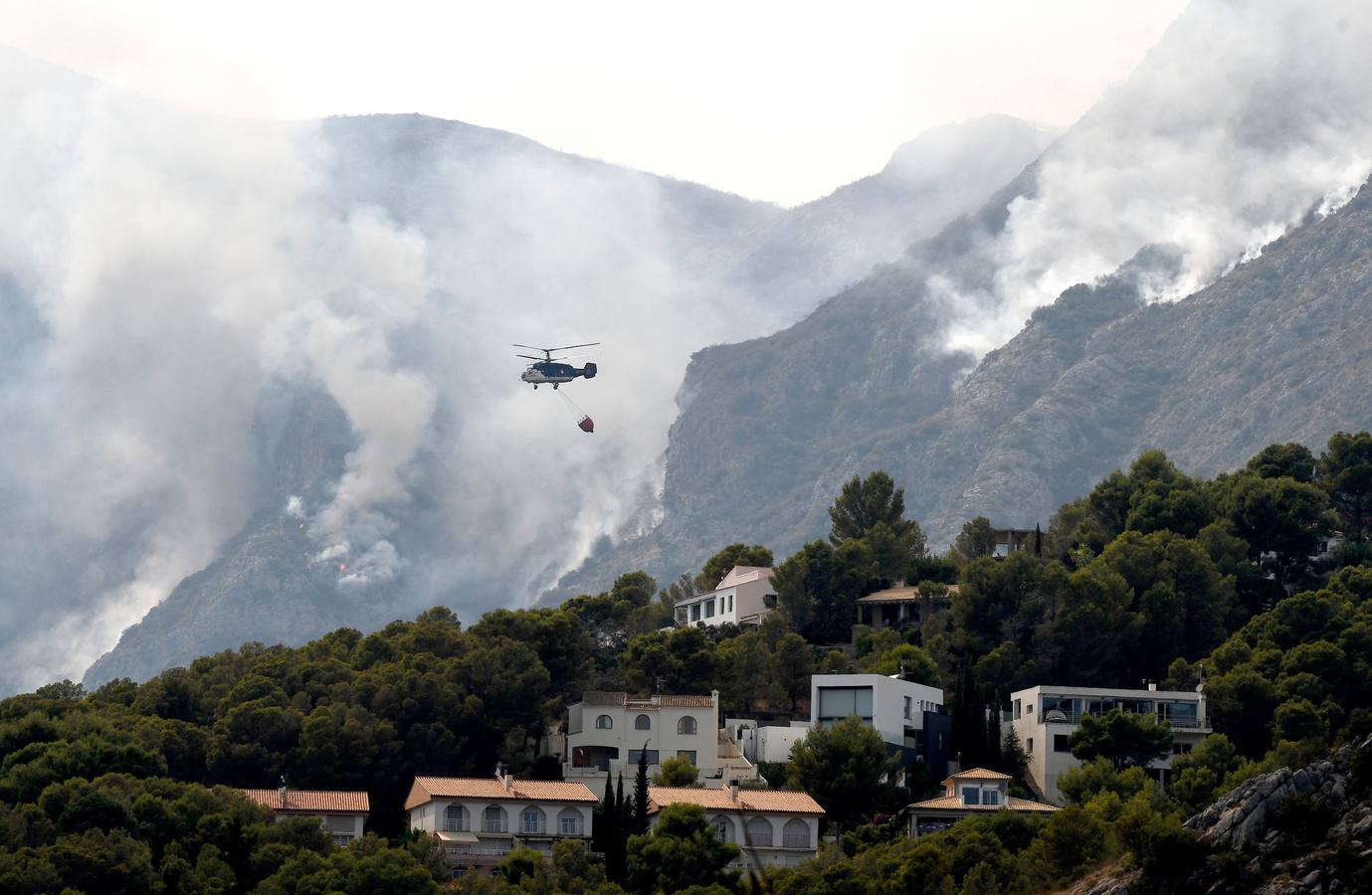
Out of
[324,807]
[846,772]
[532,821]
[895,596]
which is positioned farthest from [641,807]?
[895,596]

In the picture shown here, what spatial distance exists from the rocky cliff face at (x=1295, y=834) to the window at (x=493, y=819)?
2920cm

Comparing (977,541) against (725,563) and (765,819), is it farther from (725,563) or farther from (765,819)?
(765,819)

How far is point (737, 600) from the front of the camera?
128 metres

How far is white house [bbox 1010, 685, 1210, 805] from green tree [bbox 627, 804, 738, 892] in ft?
59.0

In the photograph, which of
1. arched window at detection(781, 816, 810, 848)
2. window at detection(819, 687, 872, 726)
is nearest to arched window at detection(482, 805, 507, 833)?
arched window at detection(781, 816, 810, 848)

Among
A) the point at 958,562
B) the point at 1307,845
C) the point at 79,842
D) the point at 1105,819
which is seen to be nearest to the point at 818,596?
the point at 958,562

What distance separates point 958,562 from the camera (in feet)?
421

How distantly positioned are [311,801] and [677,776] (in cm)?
1438

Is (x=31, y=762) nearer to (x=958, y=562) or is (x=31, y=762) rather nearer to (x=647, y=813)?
(x=647, y=813)

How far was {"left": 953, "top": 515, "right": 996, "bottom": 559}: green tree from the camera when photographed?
132m

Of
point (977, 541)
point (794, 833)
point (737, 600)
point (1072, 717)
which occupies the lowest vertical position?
point (794, 833)

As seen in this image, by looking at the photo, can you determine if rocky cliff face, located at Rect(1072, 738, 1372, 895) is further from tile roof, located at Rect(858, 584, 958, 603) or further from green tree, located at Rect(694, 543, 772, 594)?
green tree, located at Rect(694, 543, 772, 594)

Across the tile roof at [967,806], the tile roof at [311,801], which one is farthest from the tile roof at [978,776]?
the tile roof at [311,801]

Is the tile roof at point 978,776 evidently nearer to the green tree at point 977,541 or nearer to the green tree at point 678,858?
the green tree at point 678,858
